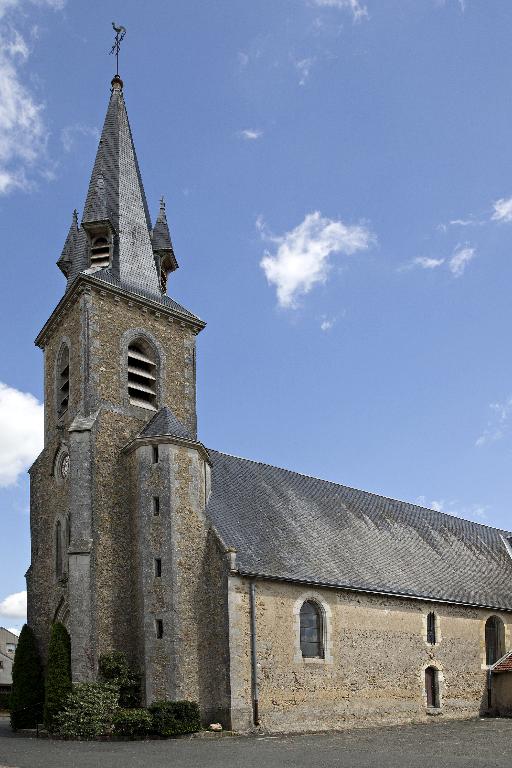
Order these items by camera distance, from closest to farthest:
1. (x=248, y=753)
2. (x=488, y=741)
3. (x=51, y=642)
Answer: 1. (x=248, y=753)
2. (x=488, y=741)
3. (x=51, y=642)

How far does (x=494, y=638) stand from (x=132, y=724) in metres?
16.2

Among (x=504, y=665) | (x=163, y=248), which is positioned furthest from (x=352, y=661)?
(x=163, y=248)

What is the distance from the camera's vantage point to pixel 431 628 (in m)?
27.7

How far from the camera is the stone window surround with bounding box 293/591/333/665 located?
2302cm

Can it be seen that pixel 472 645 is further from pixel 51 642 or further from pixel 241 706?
pixel 51 642

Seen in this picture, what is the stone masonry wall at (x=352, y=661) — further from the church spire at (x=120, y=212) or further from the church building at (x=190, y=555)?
the church spire at (x=120, y=212)

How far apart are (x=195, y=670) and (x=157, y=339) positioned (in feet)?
36.3

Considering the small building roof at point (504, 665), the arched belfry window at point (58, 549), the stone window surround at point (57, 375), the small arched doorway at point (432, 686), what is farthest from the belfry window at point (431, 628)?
the stone window surround at point (57, 375)

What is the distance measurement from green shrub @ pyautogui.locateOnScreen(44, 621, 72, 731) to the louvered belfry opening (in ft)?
25.1

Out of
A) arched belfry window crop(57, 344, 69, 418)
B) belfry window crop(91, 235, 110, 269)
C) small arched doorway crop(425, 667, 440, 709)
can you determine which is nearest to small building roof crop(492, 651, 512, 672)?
small arched doorway crop(425, 667, 440, 709)

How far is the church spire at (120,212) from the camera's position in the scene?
27.7 m

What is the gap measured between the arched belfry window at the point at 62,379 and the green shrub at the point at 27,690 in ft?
25.9

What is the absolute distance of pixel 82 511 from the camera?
75.4ft

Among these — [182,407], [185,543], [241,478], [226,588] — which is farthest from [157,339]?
[226,588]
